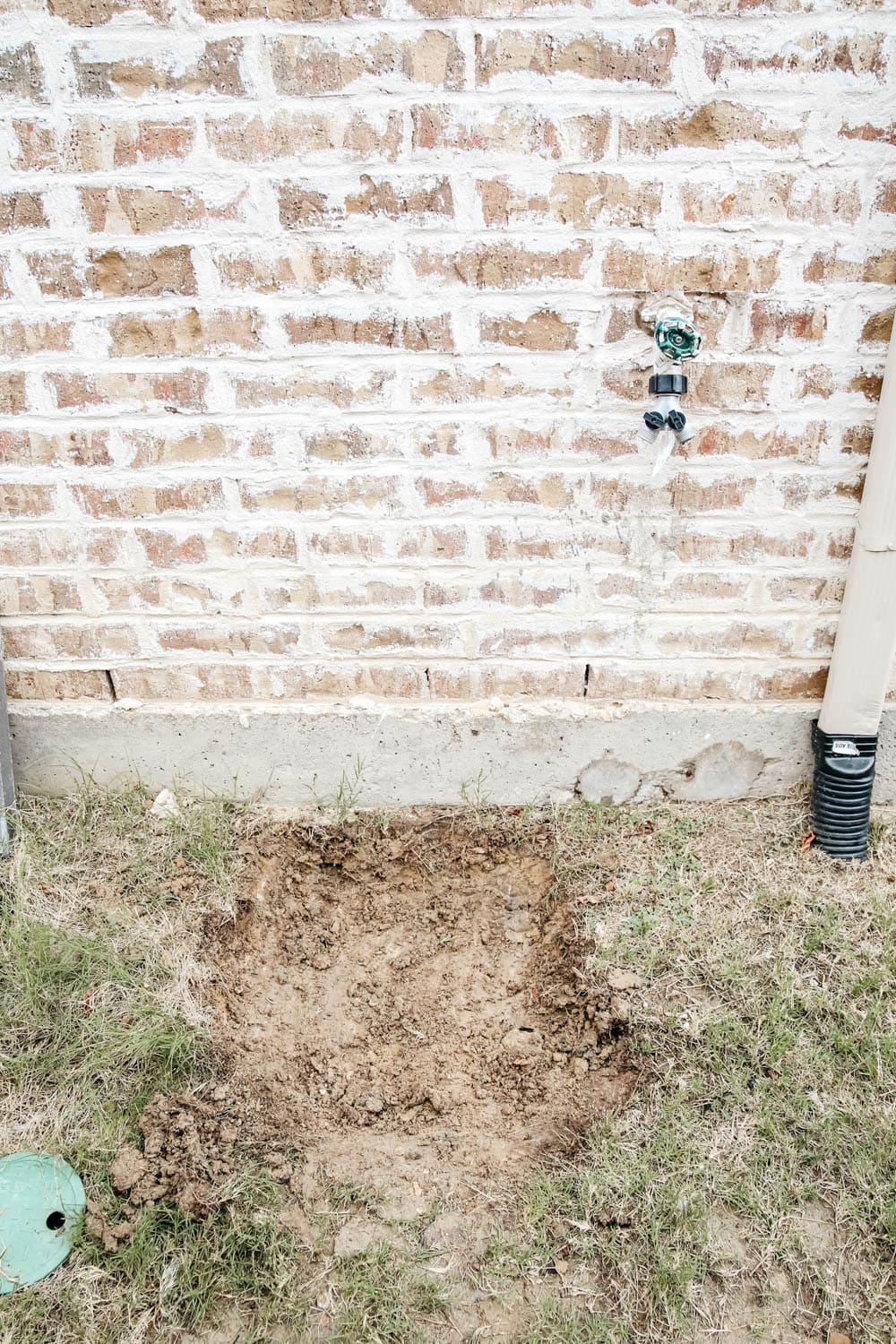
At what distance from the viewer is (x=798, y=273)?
81.2 inches

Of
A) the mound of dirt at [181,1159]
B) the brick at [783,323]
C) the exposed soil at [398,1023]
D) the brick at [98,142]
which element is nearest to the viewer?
the mound of dirt at [181,1159]

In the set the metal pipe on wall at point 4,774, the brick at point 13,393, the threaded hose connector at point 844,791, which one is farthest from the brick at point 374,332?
the threaded hose connector at point 844,791

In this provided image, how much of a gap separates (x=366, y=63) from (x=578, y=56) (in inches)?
17.1

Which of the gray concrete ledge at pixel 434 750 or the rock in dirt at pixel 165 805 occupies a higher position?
the gray concrete ledge at pixel 434 750

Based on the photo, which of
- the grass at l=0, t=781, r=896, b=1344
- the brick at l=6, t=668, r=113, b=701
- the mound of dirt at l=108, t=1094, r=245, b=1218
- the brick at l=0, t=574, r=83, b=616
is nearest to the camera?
the grass at l=0, t=781, r=896, b=1344

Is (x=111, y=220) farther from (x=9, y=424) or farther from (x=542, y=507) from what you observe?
(x=542, y=507)

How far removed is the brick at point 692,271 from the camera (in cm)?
205

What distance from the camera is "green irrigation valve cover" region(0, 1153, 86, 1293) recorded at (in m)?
1.72

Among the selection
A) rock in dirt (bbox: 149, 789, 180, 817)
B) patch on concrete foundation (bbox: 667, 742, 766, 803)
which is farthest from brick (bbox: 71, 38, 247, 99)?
patch on concrete foundation (bbox: 667, 742, 766, 803)

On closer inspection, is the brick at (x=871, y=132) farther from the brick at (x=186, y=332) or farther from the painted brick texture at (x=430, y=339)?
the brick at (x=186, y=332)

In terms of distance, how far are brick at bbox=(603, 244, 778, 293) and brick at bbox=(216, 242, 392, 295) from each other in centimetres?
50

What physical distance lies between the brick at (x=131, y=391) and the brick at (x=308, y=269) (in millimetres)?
241

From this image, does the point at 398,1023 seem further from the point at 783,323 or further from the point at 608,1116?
the point at 783,323

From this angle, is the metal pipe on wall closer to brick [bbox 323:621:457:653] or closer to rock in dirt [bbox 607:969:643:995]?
brick [bbox 323:621:457:653]
